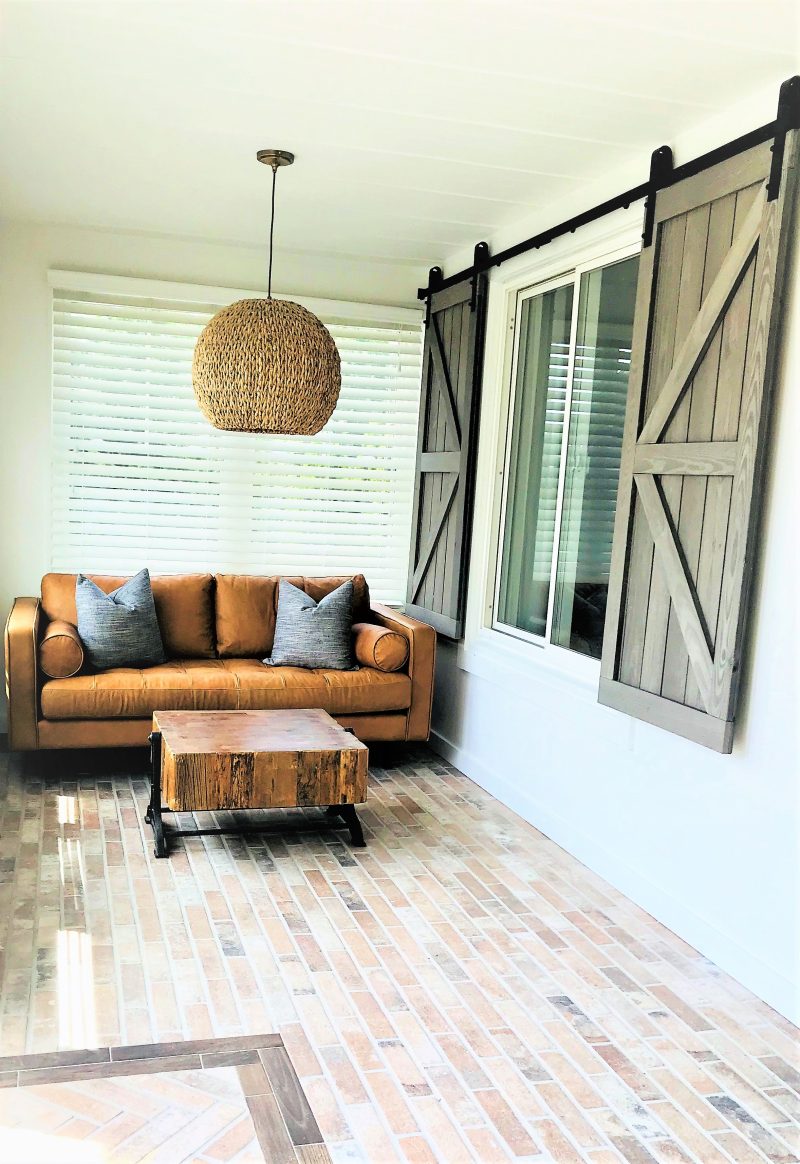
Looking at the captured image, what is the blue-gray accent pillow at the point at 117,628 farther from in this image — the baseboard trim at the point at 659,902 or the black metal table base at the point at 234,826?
the baseboard trim at the point at 659,902

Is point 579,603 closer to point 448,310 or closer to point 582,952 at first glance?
point 582,952

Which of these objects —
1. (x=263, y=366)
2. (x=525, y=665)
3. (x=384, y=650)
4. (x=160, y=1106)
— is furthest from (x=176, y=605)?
(x=160, y=1106)

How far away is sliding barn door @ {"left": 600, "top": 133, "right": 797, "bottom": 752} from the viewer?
3041mm

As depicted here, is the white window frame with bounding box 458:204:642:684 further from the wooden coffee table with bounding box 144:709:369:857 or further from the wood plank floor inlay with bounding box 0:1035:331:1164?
the wood plank floor inlay with bounding box 0:1035:331:1164

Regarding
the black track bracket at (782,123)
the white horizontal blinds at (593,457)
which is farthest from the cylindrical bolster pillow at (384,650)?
the black track bracket at (782,123)

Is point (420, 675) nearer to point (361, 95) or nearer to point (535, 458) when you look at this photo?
point (535, 458)

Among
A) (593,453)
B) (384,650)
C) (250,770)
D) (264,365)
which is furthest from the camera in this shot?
(384,650)

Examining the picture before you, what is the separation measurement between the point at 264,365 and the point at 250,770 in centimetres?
162

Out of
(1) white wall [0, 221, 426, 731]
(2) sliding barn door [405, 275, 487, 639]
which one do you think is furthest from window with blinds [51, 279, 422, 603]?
(2) sliding barn door [405, 275, 487, 639]

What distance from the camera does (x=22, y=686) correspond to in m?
4.56

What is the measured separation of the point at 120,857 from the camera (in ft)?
12.6

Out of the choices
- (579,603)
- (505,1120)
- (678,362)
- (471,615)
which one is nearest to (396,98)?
(678,362)

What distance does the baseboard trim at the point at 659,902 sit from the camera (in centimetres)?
297

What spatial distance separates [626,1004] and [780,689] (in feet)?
3.42
